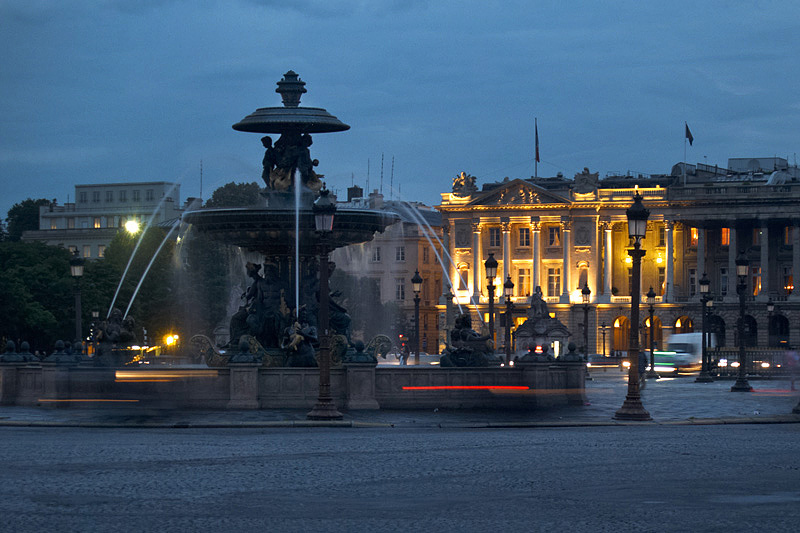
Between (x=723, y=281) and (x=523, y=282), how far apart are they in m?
17.4

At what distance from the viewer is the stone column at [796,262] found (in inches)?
4793

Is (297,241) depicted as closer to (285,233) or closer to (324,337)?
(285,233)

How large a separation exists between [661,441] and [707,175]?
115 meters

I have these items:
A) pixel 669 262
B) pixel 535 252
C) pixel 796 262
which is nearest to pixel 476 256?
pixel 535 252

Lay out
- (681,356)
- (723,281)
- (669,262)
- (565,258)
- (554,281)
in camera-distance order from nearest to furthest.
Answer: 1. (681,356)
2. (669,262)
3. (723,281)
4. (565,258)
5. (554,281)

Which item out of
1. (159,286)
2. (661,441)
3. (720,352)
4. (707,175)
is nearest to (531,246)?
(707,175)

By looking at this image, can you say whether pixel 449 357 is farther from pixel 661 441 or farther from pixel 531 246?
pixel 531 246

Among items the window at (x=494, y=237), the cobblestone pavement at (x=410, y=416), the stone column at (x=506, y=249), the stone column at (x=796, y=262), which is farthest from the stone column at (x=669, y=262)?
the cobblestone pavement at (x=410, y=416)

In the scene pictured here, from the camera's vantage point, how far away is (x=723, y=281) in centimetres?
12600

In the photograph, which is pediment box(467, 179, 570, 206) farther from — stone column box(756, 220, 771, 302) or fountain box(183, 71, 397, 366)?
fountain box(183, 71, 397, 366)

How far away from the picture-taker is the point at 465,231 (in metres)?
130

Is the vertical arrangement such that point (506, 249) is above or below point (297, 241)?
above

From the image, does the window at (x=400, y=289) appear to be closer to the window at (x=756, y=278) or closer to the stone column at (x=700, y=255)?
the stone column at (x=700, y=255)

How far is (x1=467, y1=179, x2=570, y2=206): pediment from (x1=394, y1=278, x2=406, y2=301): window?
10.5m
